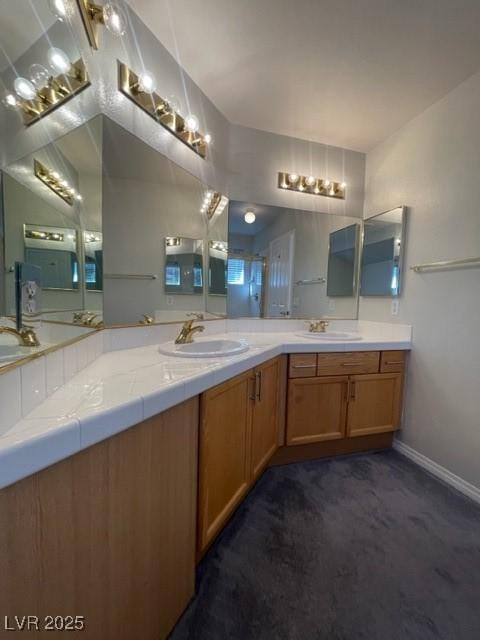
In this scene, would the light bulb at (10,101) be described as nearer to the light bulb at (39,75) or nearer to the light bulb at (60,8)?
the light bulb at (39,75)

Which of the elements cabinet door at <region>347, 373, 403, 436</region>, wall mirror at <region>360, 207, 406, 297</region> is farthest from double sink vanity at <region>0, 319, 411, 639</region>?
wall mirror at <region>360, 207, 406, 297</region>

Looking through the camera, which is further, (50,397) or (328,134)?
(328,134)

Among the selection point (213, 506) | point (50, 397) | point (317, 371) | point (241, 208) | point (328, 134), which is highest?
point (328, 134)

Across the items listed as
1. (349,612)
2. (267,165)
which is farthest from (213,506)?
(267,165)

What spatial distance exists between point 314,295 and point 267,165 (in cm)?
108

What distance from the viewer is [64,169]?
1046mm

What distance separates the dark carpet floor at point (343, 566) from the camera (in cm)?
93

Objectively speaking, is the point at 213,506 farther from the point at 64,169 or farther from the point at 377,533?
the point at 64,169

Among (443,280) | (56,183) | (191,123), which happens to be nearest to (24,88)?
(56,183)

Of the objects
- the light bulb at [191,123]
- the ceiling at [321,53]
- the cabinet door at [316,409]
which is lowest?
the cabinet door at [316,409]

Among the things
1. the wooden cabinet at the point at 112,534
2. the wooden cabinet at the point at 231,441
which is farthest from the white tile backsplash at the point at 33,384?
the wooden cabinet at the point at 231,441

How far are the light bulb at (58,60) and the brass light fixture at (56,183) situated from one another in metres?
0.36

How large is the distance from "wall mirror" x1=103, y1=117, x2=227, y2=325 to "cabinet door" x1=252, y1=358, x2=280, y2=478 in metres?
0.60

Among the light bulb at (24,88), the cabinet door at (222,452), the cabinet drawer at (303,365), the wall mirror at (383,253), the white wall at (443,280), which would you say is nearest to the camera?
the light bulb at (24,88)
